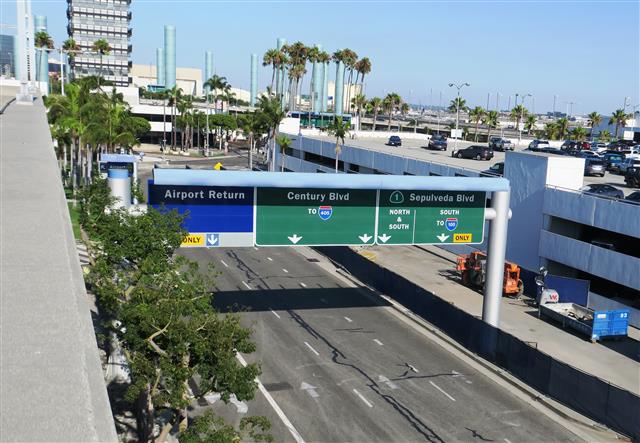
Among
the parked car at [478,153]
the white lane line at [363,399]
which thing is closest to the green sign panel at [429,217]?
the white lane line at [363,399]

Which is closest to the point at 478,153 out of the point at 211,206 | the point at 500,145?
the point at 500,145

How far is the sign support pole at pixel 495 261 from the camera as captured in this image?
90.5 feet

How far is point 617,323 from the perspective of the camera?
29.1m

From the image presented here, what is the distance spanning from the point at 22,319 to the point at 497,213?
23.9m

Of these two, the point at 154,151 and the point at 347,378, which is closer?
the point at 347,378

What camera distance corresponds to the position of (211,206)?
24.8m

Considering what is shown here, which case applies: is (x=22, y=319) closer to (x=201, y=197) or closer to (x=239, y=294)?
(x=201, y=197)

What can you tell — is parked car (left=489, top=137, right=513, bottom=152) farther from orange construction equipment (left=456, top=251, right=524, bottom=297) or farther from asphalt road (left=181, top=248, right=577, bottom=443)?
asphalt road (left=181, top=248, right=577, bottom=443)

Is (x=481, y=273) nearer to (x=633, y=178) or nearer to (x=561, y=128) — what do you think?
(x=633, y=178)

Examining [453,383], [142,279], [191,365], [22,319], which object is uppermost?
[22,319]

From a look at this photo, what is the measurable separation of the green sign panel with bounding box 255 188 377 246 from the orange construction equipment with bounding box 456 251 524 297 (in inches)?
416

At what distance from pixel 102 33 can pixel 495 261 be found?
175 m

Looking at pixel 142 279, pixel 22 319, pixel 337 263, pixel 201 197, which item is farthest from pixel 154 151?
pixel 22 319

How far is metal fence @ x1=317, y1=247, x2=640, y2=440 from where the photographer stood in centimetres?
2028
